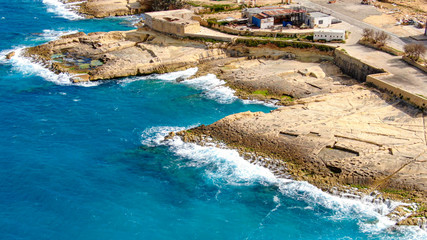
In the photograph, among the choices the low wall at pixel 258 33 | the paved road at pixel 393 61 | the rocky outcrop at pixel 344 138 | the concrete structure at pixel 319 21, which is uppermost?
the concrete structure at pixel 319 21

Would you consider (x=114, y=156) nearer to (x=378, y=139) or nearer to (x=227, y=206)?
(x=227, y=206)

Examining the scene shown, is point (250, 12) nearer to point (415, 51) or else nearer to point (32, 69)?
point (415, 51)

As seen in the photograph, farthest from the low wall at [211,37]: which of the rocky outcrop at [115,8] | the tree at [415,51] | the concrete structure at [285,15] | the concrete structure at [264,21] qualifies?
the rocky outcrop at [115,8]

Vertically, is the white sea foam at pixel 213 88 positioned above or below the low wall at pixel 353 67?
below

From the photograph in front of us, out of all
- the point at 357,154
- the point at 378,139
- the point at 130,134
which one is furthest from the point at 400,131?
the point at 130,134

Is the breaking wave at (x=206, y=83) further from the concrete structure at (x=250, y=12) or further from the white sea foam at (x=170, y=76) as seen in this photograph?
the concrete structure at (x=250, y=12)

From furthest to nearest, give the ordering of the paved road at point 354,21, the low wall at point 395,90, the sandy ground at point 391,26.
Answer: the sandy ground at point 391,26 < the paved road at point 354,21 < the low wall at point 395,90
